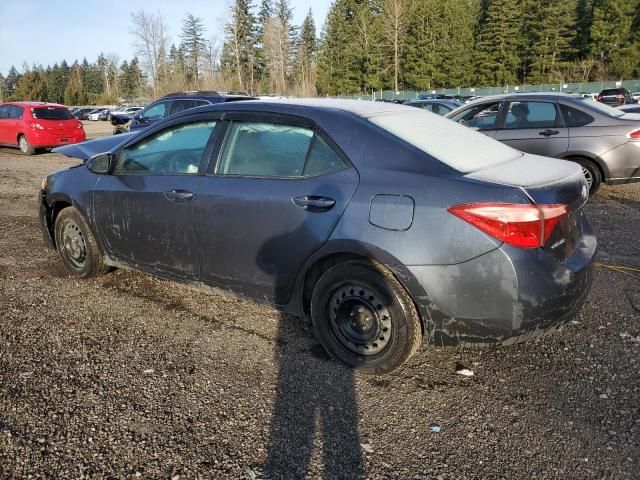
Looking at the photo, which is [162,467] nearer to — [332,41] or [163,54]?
[163,54]

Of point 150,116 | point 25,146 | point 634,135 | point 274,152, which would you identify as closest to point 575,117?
point 634,135

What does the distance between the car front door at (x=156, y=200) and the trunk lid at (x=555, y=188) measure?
1979mm

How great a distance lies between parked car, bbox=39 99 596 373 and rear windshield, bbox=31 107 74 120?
14.5m

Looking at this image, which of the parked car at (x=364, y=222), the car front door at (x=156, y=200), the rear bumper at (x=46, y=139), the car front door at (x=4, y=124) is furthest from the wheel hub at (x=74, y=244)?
the car front door at (x=4, y=124)

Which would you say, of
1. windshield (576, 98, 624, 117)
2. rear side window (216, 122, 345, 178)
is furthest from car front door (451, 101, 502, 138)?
rear side window (216, 122, 345, 178)

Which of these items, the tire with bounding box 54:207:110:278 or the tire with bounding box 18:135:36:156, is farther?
the tire with bounding box 18:135:36:156

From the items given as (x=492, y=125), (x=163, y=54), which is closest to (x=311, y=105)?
(x=492, y=125)

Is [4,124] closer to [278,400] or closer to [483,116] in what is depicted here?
[483,116]

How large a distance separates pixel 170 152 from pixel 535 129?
602cm

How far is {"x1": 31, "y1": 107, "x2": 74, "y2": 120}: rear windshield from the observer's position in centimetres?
1612

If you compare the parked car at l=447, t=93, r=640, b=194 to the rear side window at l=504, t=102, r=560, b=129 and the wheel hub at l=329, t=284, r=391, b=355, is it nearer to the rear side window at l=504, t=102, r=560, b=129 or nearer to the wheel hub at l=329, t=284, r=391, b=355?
the rear side window at l=504, t=102, r=560, b=129

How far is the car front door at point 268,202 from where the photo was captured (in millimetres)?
3047

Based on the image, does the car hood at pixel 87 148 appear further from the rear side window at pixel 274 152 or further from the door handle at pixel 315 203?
the door handle at pixel 315 203

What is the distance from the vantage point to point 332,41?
2899 inches
